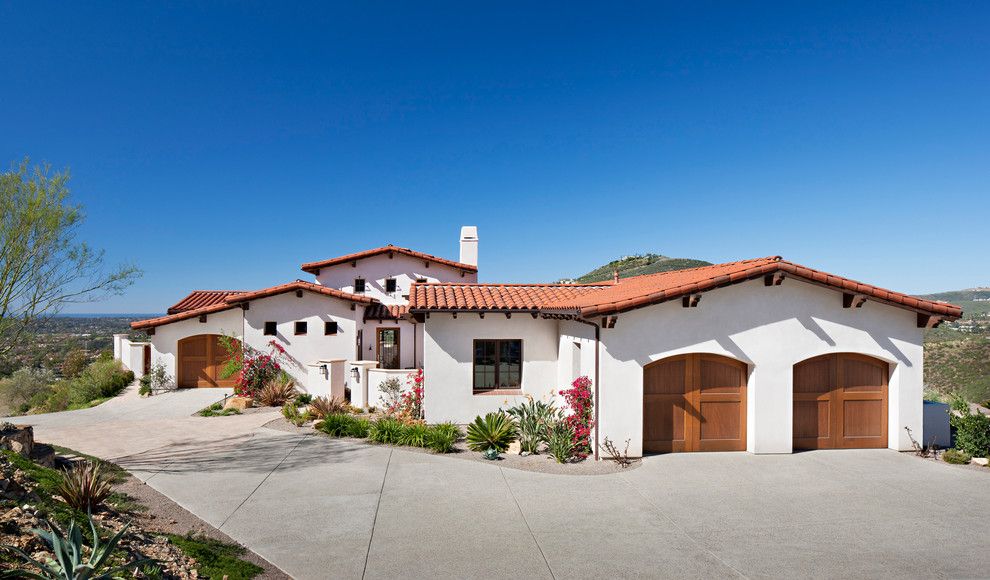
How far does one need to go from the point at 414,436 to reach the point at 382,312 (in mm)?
11308

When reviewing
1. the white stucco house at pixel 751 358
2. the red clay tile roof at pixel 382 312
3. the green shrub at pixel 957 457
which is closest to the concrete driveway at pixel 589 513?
the green shrub at pixel 957 457

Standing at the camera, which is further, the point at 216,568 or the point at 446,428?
the point at 446,428

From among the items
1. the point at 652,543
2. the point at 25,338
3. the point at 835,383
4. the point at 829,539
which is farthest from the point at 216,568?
the point at 835,383

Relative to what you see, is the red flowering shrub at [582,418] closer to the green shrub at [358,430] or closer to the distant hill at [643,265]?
the green shrub at [358,430]

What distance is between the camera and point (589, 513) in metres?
8.23

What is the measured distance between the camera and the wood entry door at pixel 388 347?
2316cm

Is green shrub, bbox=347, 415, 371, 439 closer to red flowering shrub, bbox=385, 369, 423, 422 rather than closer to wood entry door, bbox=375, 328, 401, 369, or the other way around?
red flowering shrub, bbox=385, 369, 423, 422

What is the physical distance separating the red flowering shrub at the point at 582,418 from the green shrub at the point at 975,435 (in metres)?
8.28

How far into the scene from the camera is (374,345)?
23.0 meters

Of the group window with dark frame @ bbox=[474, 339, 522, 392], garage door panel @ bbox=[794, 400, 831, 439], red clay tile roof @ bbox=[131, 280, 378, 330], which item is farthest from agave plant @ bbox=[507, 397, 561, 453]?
red clay tile roof @ bbox=[131, 280, 378, 330]

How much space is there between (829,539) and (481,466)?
6.24 meters

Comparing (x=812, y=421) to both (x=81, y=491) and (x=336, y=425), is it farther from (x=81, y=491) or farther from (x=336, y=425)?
(x=81, y=491)

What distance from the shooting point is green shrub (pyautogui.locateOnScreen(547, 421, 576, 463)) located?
11.1 metres

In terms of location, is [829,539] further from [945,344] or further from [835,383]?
[945,344]
